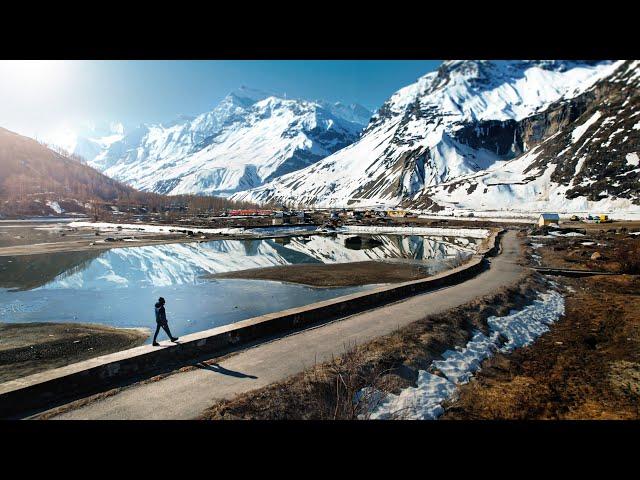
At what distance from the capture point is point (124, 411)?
22.6ft

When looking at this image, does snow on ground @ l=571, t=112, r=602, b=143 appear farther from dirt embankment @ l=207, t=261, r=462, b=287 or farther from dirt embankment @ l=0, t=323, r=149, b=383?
dirt embankment @ l=0, t=323, r=149, b=383

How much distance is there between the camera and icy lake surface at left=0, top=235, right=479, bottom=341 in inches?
738

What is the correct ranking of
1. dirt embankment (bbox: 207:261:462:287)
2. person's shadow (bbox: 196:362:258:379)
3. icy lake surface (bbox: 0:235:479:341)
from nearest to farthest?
person's shadow (bbox: 196:362:258:379)
icy lake surface (bbox: 0:235:479:341)
dirt embankment (bbox: 207:261:462:287)

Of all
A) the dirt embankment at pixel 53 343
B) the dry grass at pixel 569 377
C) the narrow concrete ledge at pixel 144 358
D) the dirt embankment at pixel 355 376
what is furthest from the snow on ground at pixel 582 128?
the dirt embankment at pixel 53 343

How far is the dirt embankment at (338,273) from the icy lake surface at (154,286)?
4.99 feet

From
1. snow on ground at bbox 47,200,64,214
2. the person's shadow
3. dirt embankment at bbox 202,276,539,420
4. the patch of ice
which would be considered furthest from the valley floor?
snow on ground at bbox 47,200,64,214

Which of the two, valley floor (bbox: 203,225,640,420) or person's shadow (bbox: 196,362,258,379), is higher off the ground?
person's shadow (bbox: 196,362,258,379)

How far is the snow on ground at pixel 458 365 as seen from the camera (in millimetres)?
7965

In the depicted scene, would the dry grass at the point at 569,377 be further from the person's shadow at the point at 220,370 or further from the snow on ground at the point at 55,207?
the snow on ground at the point at 55,207

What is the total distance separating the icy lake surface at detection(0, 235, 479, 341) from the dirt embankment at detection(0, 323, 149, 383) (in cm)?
124

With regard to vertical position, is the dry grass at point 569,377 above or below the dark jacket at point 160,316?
below
